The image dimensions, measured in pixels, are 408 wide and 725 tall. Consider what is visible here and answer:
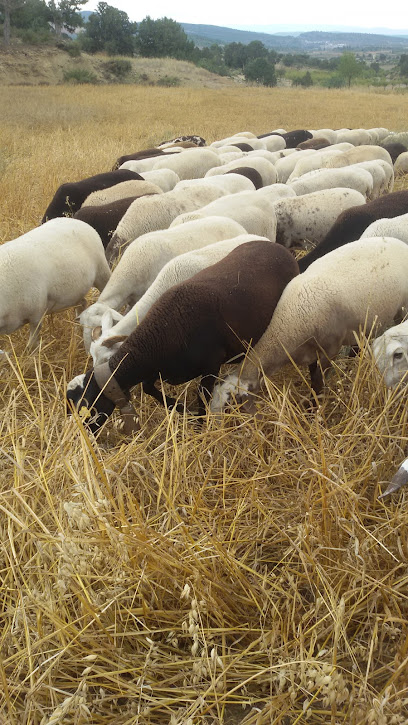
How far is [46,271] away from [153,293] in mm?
1108

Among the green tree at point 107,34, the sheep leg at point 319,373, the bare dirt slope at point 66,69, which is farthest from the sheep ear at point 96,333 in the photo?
the green tree at point 107,34

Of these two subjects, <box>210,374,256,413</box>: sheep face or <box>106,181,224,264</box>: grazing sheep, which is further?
<box>106,181,224,264</box>: grazing sheep

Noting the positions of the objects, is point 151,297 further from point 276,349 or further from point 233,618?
point 233,618

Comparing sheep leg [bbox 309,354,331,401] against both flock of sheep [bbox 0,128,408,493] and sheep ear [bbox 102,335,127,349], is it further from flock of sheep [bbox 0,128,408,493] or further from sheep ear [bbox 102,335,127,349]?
sheep ear [bbox 102,335,127,349]

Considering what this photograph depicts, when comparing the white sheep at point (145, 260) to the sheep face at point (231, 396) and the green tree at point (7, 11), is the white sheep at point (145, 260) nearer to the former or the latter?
the sheep face at point (231, 396)

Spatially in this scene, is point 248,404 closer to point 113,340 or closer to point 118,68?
point 113,340

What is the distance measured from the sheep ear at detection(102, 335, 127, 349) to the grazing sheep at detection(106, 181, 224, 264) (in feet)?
8.05

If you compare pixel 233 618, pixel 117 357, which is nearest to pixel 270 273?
pixel 117 357

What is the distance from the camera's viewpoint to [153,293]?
15.1ft

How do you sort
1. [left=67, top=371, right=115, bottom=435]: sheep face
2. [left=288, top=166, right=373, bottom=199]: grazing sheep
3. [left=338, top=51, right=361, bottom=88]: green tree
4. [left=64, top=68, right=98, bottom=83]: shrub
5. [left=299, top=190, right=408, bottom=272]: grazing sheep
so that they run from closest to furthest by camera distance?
1. [left=67, top=371, right=115, bottom=435]: sheep face
2. [left=299, top=190, right=408, bottom=272]: grazing sheep
3. [left=288, top=166, right=373, bottom=199]: grazing sheep
4. [left=64, top=68, right=98, bottom=83]: shrub
5. [left=338, top=51, right=361, bottom=88]: green tree

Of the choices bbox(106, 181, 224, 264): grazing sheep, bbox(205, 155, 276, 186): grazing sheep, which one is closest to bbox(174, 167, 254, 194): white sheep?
bbox(106, 181, 224, 264): grazing sheep

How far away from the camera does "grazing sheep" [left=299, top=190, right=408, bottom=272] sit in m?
5.86

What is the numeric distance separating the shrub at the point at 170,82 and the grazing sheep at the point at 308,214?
102ft

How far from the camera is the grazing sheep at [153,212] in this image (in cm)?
639
